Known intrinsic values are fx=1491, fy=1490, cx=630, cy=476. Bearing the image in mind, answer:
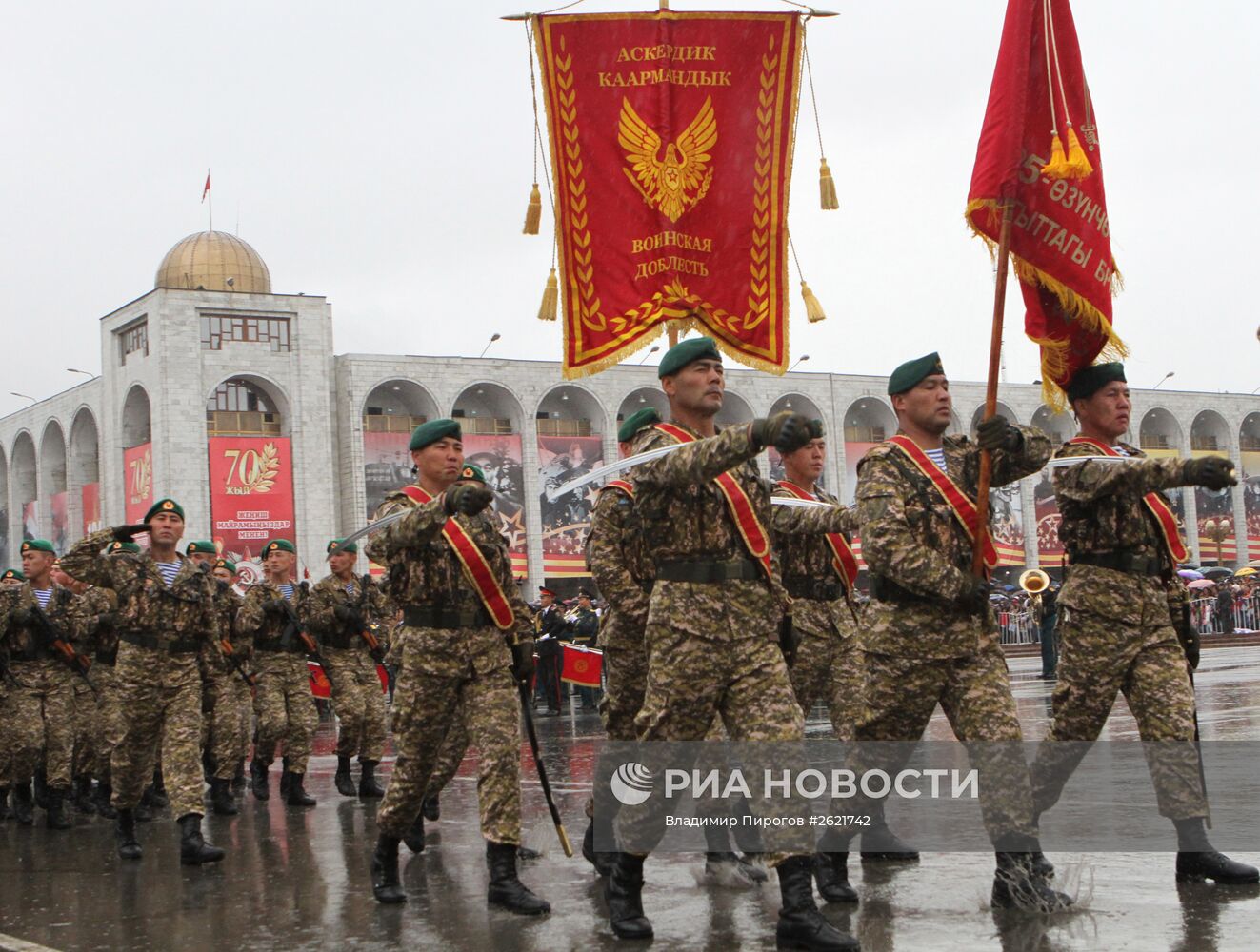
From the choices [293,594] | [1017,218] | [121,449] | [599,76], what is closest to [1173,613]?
[1017,218]

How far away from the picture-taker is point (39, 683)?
11648 millimetres

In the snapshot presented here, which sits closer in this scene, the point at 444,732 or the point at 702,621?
the point at 702,621

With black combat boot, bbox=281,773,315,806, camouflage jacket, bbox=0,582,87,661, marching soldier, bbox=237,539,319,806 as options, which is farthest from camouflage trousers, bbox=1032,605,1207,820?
camouflage jacket, bbox=0,582,87,661

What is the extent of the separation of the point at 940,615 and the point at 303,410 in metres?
48.1

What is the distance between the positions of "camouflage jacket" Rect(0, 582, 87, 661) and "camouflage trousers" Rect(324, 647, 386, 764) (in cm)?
196

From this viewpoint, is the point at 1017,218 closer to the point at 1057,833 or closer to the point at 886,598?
the point at 886,598

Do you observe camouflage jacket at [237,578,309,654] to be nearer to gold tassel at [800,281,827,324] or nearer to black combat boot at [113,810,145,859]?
black combat boot at [113,810,145,859]

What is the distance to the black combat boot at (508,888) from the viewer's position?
247 inches

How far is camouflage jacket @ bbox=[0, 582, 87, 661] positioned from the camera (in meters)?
11.4

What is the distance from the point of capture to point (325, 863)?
26.6ft

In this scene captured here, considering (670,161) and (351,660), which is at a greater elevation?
(670,161)

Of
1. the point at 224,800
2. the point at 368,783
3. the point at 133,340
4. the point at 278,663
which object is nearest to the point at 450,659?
the point at 368,783

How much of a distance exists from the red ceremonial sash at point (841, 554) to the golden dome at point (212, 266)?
47768 mm

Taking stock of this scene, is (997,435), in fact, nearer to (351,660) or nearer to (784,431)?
(784,431)
